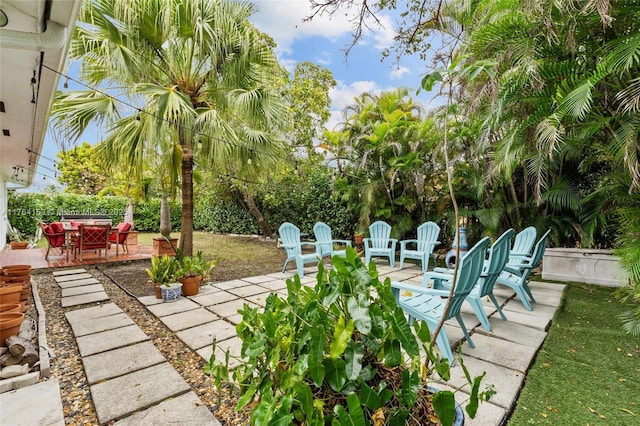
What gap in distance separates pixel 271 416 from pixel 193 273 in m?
3.56

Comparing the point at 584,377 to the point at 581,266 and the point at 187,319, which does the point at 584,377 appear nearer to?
the point at 187,319

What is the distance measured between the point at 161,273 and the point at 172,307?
0.62 m

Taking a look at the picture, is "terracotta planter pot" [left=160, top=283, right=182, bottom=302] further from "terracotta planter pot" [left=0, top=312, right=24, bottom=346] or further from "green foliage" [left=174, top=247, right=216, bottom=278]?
"terracotta planter pot" [left=0, top=312, right=24, bottom=346]

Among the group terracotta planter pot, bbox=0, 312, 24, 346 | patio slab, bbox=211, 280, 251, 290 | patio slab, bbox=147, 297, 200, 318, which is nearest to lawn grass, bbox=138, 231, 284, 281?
patio slab, bbox=211, 280, 251, 290

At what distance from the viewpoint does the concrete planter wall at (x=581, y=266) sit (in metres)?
4.64

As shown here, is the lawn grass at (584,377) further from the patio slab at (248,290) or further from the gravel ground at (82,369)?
the patio slab at (248,290)

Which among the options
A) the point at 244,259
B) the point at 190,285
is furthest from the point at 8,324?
the point at 244,259

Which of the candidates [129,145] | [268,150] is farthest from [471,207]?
[129,145]

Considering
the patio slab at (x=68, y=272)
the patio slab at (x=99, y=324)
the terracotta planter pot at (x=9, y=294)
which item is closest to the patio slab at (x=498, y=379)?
the patio slab at (x=99, y=324)

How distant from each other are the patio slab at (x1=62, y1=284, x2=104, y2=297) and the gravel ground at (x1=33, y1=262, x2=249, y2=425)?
9 cm

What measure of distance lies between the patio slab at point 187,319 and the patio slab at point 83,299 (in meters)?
1.38

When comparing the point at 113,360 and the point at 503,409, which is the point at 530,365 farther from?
the point at 113,360

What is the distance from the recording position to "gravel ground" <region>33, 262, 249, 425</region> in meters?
1.76

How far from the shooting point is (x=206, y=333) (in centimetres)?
285
